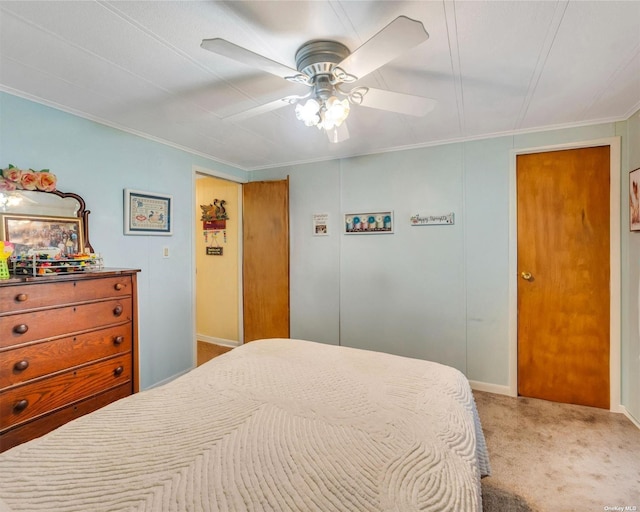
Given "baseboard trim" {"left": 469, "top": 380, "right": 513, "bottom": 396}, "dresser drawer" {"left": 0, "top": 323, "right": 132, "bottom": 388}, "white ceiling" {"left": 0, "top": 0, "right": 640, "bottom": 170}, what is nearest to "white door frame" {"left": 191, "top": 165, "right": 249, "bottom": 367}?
"white ceiling" {"left": 0, "top": 0, "right": 640, "bottom": 170}

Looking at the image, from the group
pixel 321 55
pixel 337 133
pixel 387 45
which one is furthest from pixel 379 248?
pixel 387 45

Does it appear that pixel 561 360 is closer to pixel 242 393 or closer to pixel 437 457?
pixel 437 457

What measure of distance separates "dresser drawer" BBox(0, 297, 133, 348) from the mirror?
0.61 meters

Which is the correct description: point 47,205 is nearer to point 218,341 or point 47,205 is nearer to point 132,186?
point 132,186

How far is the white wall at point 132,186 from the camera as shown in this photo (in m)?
1.96

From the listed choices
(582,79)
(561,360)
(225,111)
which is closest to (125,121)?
(225,111)

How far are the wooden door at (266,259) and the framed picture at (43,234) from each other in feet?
5.96

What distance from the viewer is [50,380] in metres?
1.63

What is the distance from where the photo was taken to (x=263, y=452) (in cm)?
90

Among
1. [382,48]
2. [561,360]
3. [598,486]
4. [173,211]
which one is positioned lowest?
[598,486]

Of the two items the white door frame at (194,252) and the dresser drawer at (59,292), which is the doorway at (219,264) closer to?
the white door frame at (194,252)

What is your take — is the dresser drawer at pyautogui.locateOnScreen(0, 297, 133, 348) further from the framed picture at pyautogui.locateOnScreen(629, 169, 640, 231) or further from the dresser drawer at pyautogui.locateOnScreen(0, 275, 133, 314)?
the framed picture at pyautogui.locateOnScreen(629, 169, 640, 231)

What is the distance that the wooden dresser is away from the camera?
4.86 feet

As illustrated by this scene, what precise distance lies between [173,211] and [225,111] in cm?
121
